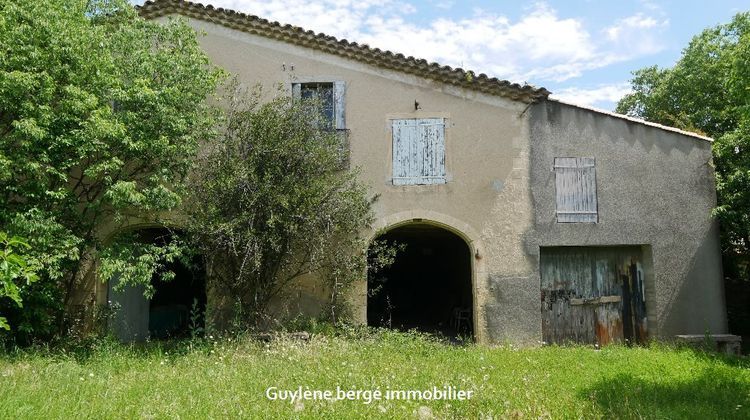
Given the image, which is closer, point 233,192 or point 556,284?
point 233,192

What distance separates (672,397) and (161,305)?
1115cm

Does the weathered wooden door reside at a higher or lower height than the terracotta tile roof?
lower

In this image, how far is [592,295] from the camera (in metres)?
10.5

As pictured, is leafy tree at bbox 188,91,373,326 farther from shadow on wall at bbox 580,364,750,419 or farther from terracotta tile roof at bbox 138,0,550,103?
shadow on wall at bbox 580,364,750,419

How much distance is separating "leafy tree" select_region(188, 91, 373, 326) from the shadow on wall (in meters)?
4.69

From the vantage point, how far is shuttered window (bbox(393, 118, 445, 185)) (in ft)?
33.6

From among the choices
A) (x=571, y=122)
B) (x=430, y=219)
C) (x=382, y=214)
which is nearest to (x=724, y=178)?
(x=571, y=122)

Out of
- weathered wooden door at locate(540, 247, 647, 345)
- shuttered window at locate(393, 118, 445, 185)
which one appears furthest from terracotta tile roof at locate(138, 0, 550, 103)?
weathered wooden door at locate(540, 247, 647, 345)

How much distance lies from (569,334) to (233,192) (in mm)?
7114

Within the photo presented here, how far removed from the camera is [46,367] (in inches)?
276

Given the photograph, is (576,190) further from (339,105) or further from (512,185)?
(339,105)

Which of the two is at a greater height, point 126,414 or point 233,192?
point 233,192

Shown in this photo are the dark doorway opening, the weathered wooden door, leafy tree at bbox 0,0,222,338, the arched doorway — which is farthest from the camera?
the dark doorway opening

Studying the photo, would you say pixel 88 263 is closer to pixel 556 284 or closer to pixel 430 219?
pixel 430 219
